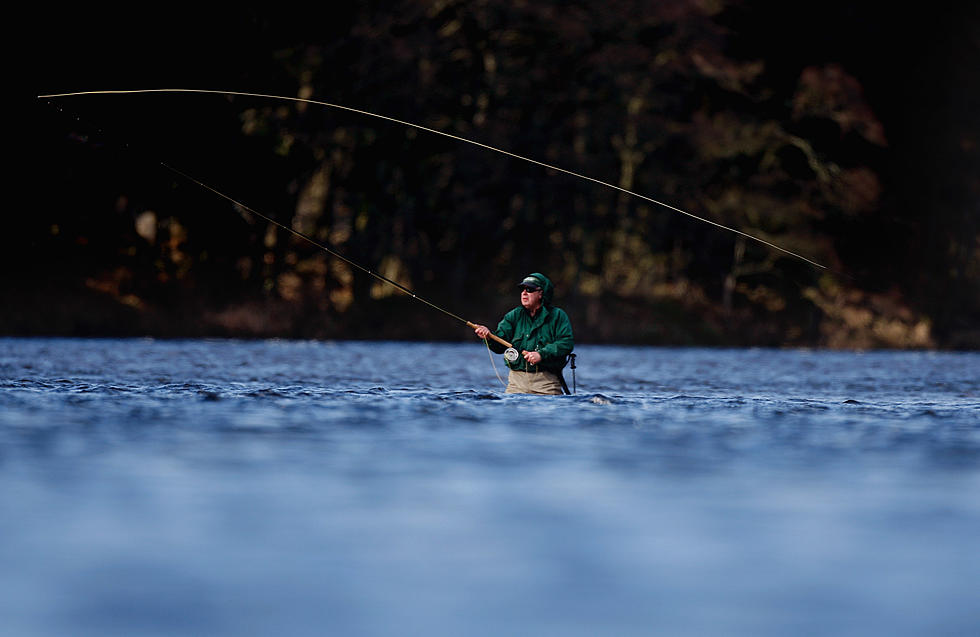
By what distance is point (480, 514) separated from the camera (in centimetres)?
864

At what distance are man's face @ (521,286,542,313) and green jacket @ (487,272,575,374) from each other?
91 millimetres

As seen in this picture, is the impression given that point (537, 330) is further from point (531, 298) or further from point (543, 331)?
point (531, 298)

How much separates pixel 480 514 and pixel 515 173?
3860 centimetres

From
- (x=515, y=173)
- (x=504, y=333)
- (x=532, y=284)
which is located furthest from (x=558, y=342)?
(x=515, y=173)

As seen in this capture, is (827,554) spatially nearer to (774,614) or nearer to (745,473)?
(774,614)

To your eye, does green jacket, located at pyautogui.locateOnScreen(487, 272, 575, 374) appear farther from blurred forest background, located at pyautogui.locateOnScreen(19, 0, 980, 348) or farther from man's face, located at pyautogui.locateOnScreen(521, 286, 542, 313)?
blurred forest background, located at pyautogui.locateOnScreen(19, 0, 980, 348)

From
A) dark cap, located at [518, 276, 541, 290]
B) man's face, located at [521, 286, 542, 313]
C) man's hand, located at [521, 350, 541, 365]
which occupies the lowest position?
man's hand, located at [521, 350, 541, 365]

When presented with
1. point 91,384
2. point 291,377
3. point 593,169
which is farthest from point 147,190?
point 91,384

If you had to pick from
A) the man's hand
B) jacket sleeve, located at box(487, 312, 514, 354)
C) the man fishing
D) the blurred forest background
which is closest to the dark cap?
the man fishing

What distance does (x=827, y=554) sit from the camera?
748 centimetres

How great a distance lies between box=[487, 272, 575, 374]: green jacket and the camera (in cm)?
1551

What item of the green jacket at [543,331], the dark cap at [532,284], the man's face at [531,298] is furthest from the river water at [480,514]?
the dark cap at [532,284]

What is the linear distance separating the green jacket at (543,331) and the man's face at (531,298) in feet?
0.30

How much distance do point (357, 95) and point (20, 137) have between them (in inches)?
368
